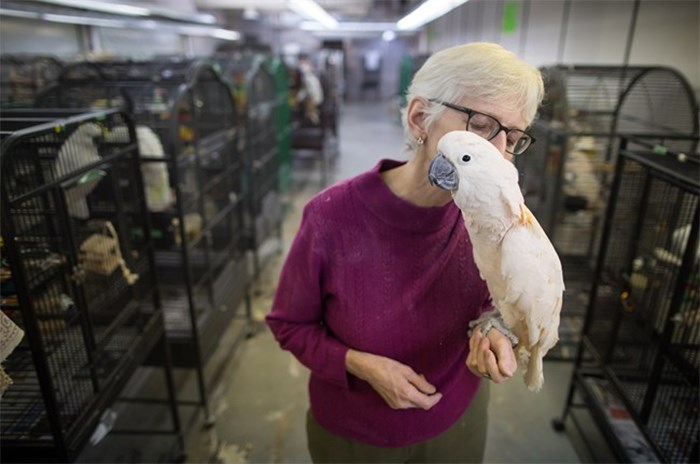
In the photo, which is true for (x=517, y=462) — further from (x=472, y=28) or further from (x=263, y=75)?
(x=472, y=28)

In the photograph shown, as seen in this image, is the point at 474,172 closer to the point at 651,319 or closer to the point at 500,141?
the point at 500,141

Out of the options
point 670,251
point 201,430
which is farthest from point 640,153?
point 201,430

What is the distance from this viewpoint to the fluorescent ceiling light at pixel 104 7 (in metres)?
3.48

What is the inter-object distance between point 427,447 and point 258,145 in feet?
9.66

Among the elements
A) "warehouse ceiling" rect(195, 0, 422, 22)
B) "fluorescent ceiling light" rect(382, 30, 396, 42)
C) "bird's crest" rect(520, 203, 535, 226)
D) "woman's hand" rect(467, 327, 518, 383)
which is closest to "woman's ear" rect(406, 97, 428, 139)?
"bird's crest" rect(520, 203, 535, 226)

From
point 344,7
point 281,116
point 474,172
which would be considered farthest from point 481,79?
point 344,7

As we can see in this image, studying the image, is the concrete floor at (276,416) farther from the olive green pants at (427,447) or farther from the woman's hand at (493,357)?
the woman's hand at (493,357)

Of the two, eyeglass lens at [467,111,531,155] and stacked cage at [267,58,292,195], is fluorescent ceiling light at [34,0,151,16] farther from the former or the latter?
eyeglass lens at [467,111,531,155]

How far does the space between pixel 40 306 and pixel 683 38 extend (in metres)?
3.44

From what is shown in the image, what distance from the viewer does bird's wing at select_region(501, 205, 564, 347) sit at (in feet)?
2.48

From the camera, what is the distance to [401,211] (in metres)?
0.99

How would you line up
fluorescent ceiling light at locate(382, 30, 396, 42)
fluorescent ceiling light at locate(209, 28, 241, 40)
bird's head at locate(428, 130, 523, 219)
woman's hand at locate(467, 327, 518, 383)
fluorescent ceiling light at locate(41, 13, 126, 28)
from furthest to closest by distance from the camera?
fluorescent ceiling light at locate(382, 30, 396, 42)
fluorescent ceiling light at locate(209, 28, 241, 40)
fluorescent ceiling light at locate(41, 13, 126, 28)
woman's hand at locate(467, 327, 518, 383)
bird's head at locate(428, 130, 523, 219)

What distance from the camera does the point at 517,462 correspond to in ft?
7.02

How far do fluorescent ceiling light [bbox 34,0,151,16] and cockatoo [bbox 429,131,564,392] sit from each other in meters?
3.59
